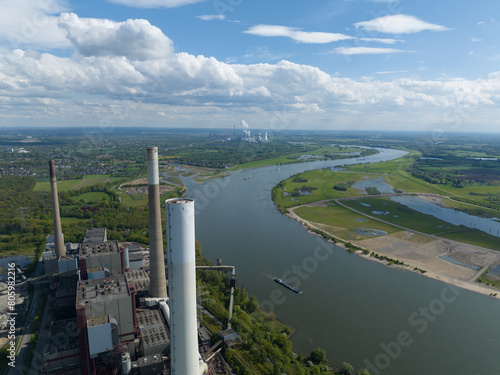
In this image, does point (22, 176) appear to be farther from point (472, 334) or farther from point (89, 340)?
point (472, 334)

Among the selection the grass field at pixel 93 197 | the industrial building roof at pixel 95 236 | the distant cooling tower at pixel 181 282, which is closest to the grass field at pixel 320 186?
the grass field at pixel 93 197

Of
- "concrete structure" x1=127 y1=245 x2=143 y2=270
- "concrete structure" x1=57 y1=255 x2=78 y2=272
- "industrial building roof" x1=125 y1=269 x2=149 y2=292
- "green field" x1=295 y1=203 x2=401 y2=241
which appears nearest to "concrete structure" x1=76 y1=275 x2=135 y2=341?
"industrial building roof" x1=125 y1=269 x2=149 y2=292

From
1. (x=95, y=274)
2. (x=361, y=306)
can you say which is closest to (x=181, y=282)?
(x=95, y=274)

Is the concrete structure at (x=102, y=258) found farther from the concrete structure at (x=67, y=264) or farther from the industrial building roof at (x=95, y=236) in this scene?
the industrial building roof at (x=95, y=236)

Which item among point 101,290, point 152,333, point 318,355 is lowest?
point 318,355

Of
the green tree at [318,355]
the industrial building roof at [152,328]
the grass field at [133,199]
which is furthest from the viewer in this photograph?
the grass field at [133,199]

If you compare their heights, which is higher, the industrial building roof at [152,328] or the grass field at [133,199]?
the grass field at [133,199]

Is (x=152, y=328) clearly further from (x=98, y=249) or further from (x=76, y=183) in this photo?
(x=76, y=183)

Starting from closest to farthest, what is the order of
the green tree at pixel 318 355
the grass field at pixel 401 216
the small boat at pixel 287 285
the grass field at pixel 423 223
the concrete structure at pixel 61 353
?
the concrete structure at pixel 61 353 < the green tree at pixel 318 355 < the small boat at pixel 287 285 < the grass field at pixel 423 223 < the grass field at pixel 401 216
